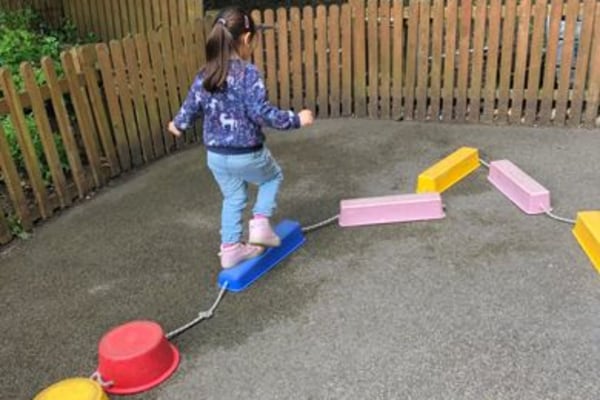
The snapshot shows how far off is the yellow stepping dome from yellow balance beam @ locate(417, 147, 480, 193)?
9.98 feet

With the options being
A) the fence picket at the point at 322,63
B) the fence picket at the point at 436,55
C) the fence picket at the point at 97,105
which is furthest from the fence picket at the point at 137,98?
the fence picket at the point at 436,55

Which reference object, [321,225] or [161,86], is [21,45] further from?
[321,225]

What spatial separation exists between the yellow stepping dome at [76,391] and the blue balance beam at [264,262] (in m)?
1.18

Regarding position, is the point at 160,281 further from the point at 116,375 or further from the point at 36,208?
the point at 36,208

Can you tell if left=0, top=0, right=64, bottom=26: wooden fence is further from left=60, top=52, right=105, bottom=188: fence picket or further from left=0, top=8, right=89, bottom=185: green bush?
left=60, top=52, right=105, bottom=188: fence picket

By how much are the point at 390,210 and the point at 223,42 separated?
1.85m

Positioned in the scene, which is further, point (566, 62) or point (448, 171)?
point (566, 62)

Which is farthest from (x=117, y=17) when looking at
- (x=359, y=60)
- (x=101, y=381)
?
(x=101, y=381)

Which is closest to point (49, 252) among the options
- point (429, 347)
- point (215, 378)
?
point (215, 378)

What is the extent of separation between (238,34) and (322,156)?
9.06ft

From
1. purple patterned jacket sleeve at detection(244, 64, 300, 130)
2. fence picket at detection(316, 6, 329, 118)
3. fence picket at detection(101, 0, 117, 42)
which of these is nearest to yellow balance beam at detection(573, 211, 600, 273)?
purple patterned jacket sleeve at detection(244, 64, 300, 130)

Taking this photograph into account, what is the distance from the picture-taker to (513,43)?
6.61 meters

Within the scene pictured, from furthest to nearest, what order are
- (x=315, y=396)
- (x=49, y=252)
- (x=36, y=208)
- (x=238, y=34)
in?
(x=36, y=208) < (x=49, y=252) < (x=238, y=34) < (x=315, y=396)

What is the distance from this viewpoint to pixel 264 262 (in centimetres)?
412
